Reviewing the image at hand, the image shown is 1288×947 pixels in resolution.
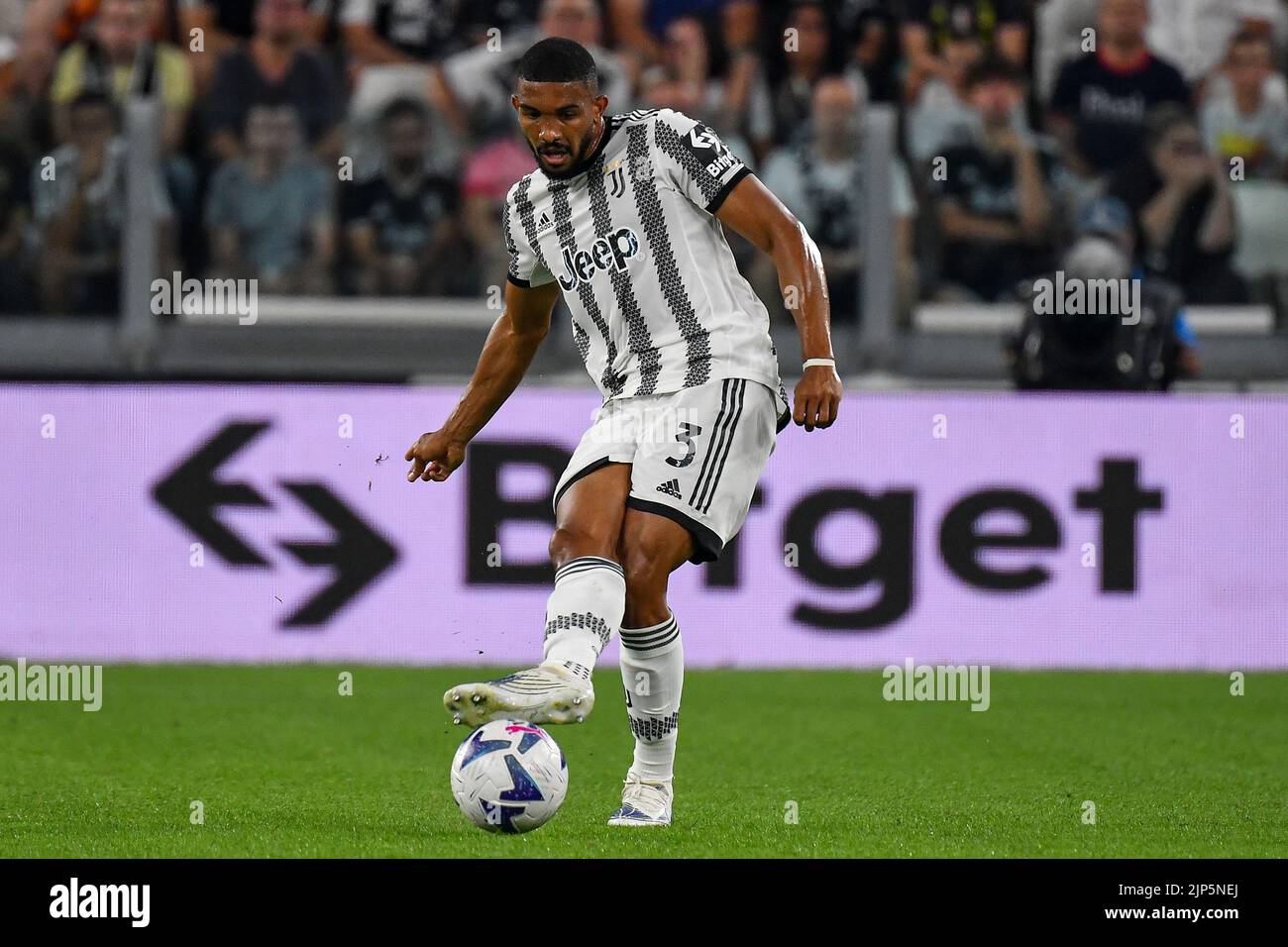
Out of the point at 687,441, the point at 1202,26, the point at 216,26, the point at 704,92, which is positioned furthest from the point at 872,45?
the point at 687,441

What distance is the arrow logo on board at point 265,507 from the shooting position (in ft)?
32.6

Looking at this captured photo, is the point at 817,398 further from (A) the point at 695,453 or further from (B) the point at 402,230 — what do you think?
(B) the point at 402,230

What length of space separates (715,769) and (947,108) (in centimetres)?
606

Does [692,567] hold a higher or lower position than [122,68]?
lower

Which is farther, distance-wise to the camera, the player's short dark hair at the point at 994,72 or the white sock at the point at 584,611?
the player's short dark hair at the point at 994,72

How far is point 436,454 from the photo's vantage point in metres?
5.81

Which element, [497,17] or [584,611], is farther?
[497,17]

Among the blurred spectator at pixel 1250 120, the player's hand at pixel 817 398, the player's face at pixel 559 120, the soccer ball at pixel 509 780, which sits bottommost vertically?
the soccer ball at pixel 509 780

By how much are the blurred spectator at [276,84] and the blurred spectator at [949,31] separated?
3.41 meters

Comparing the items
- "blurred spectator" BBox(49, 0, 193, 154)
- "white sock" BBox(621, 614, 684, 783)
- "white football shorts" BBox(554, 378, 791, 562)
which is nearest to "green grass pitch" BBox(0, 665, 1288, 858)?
"white sock" BBox(621, 614, 684, 783)

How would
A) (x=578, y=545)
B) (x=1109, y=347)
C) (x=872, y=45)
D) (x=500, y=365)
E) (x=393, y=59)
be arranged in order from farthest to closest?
(x=872, y=45)
(x=393, y=59)
(x=1109, y=347)
(x=500, y=365)
(x=578, y=545)

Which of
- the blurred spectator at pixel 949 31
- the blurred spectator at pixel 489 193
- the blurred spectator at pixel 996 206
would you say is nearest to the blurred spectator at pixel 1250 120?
the blurred spectator at pixel 996 206

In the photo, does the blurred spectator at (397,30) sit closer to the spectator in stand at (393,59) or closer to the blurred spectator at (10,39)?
the spectator in stand at (393,59)
